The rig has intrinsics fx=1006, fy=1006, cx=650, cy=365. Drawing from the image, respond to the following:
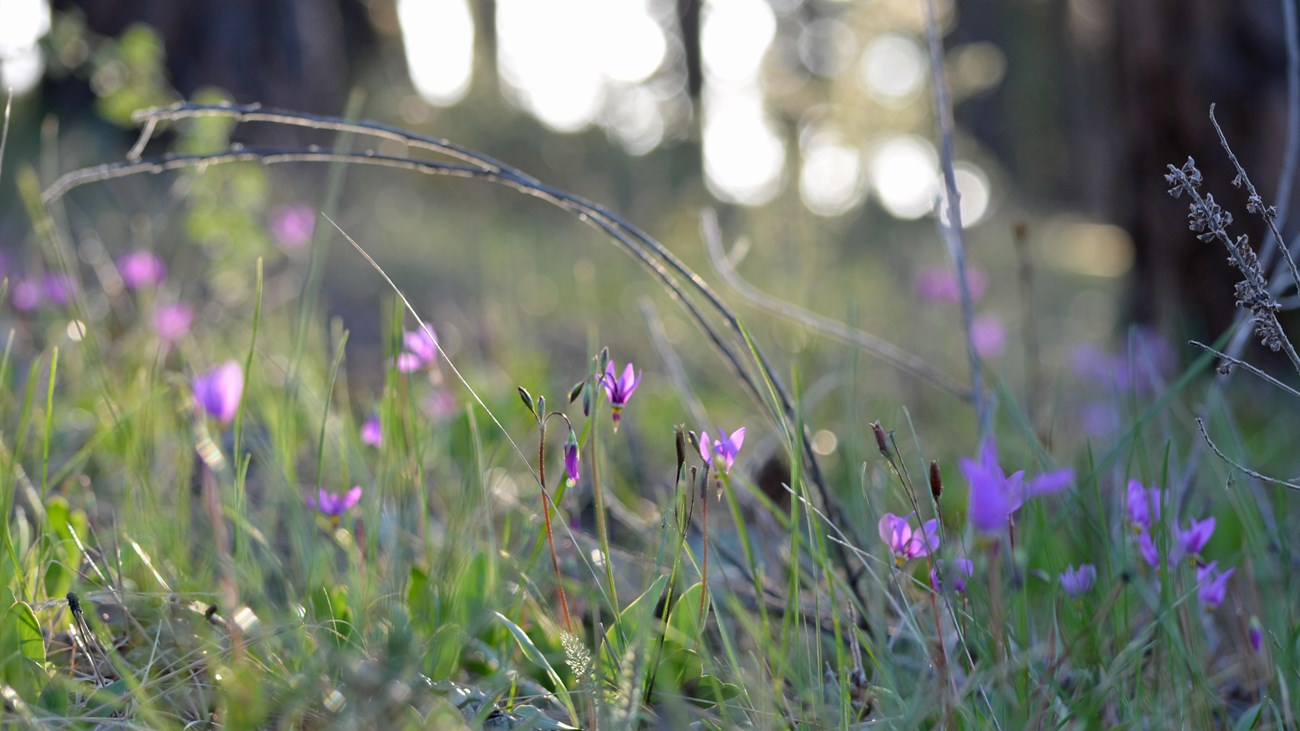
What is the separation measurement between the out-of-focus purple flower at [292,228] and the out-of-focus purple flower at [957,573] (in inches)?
88.0

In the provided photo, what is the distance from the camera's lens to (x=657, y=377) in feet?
10.7

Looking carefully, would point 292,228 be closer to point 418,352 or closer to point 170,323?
point 170,323

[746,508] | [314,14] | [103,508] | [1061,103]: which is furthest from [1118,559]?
[1061,103]

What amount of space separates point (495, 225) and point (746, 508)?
16.1 feet

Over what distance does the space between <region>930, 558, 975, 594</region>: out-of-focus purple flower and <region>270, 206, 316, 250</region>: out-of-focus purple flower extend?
7.33ft

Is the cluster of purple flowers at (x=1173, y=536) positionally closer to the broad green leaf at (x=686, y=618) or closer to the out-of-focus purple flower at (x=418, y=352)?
the broad green leaf at (x=686, y=618)

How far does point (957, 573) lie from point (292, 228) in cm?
231

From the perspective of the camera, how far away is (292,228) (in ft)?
9.19

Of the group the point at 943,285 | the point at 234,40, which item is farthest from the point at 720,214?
the point at 943,285

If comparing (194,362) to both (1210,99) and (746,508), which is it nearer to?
(746,508)

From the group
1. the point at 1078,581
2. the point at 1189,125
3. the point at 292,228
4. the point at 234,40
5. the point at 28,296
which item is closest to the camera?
the point at 1078,581

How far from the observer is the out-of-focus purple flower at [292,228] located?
2816 millimetres

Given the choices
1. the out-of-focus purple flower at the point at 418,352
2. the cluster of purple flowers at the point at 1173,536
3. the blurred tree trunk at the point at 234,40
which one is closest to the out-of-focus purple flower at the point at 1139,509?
the cluster of purple flowers at the point at 1173,536

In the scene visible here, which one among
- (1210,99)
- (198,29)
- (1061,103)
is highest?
(198,29)
